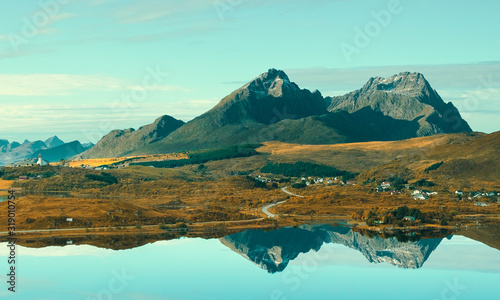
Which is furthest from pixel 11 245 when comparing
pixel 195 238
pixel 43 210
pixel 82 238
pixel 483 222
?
pixel 483 222

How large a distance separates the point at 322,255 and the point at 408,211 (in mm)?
53091

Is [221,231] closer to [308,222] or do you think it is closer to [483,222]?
[308,222]

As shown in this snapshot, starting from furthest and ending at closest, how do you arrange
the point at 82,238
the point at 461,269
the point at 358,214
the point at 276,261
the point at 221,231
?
the point at 358,214, the point at 221,231, the point at 82,238, the point at 276,261, the point at 461,269

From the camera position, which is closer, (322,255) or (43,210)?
(322,255)

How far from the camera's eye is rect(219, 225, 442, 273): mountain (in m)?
131

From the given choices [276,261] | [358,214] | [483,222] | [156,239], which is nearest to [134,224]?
[156,239]

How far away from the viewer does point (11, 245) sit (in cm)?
13425

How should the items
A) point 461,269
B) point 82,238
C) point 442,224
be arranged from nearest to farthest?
point 461,269
point 82,238
point 442,224

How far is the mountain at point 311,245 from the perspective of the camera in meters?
131

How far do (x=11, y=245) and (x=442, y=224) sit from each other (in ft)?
389

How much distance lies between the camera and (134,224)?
529 feet

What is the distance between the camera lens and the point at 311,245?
14825 cm

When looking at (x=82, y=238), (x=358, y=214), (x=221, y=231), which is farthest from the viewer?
(x=358, y=214)

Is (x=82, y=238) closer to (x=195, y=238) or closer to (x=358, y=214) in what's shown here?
(x=195, y=238)
